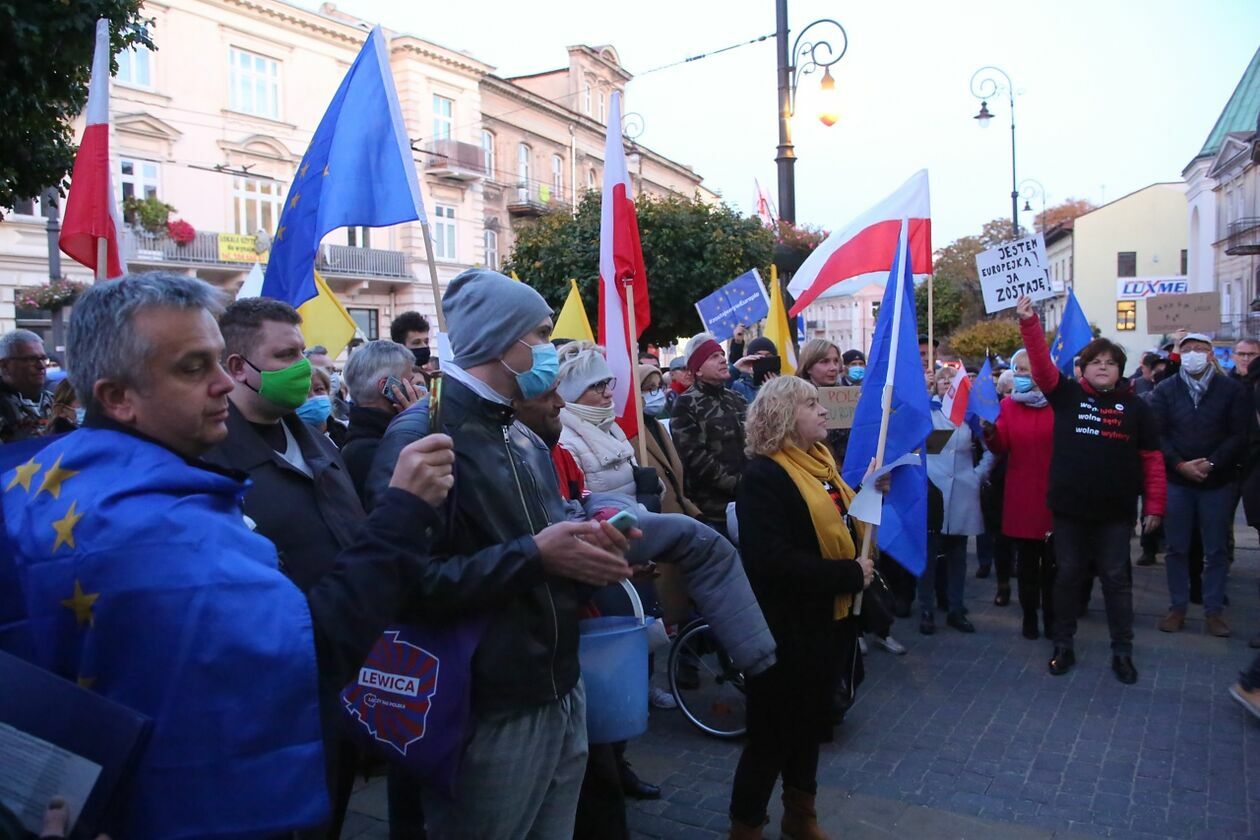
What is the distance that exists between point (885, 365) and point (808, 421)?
1.11 m

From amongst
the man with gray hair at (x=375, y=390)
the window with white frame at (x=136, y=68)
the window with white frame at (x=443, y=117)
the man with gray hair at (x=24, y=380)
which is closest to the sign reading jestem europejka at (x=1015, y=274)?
the man with gray hair at (x=375, y=390)

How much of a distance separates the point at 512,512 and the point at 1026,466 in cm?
561

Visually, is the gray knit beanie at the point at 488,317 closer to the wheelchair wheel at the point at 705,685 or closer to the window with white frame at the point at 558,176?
the wheelchair wheel at the point at 705,685

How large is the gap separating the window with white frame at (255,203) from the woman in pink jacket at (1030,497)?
26.9 m

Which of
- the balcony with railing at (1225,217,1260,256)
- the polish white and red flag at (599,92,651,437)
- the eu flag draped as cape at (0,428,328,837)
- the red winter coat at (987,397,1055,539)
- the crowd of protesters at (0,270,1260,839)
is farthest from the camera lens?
the balcony with railing at (1225,217,1260,256)

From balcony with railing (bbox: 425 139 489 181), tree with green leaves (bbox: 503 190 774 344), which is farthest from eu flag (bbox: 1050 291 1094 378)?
balcony with railing (bbox: 425 139 489 181)

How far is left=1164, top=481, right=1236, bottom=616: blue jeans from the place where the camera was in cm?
700

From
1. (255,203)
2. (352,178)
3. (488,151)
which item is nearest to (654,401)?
(352,178)

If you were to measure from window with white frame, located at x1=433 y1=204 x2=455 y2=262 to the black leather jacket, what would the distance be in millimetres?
35397

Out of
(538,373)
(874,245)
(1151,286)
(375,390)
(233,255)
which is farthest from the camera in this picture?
(233,255)

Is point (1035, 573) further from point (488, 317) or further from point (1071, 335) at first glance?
point (488, 317)

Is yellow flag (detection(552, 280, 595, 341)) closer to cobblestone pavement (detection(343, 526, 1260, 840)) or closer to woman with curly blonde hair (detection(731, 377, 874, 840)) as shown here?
cobblestone pavement (detection(343, 526, 1260, 840))

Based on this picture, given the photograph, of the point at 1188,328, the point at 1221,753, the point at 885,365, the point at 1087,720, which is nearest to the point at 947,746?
the point at 1087,720

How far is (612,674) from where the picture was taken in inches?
103
